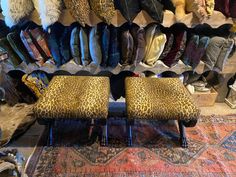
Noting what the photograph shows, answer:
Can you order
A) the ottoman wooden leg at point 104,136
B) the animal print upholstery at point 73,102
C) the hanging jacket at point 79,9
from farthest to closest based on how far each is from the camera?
the ottoman wooden leg at point 104,136
the hanging jacket at point 79,9
the animal print upholstery at point 73,102

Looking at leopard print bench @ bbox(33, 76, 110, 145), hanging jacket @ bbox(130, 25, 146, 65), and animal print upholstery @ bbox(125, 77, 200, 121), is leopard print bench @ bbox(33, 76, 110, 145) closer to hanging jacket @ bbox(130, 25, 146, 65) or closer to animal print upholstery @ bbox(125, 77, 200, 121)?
animal print upholstery @ bbox(125, 77, 200, 121)

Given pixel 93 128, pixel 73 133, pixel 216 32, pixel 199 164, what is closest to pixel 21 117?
pixel 73 133

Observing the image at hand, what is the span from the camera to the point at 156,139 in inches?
62.8

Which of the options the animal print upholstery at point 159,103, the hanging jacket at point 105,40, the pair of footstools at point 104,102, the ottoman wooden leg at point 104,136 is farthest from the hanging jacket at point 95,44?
the ottoman wooden leg at point 104,136

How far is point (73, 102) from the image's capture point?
4.31 ft

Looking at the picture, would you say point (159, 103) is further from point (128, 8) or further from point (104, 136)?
point (128, 8)

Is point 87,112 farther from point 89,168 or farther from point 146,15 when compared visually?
point 146,15

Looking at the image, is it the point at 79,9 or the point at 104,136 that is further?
the point at 104,136

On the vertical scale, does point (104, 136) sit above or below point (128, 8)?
below

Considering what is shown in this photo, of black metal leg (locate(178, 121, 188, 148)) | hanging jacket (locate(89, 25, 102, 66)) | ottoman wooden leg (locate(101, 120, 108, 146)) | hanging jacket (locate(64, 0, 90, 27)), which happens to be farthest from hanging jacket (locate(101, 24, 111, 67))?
black metal leg (locate(178, 121, 188, 148))

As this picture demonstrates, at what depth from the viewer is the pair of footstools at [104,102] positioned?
1.28m

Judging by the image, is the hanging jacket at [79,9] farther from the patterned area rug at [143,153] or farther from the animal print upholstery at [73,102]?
the patterned area rug at [143,153]

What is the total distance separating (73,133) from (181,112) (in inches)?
32.4

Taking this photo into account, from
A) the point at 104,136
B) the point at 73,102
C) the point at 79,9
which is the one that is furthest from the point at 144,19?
the point at 104,136
